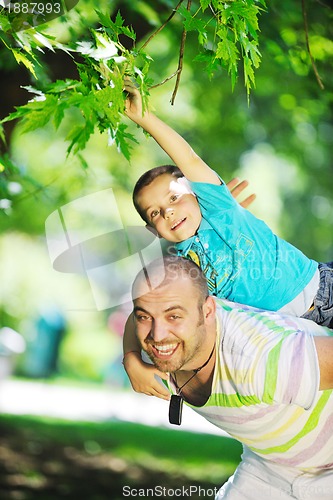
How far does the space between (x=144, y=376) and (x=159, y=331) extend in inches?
4.7

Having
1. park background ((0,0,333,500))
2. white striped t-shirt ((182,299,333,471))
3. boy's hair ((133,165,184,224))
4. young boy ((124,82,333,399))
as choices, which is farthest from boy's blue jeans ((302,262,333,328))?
park background ((0,0,333,500))

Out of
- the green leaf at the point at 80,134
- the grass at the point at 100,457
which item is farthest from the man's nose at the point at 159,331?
the grass at the point at 100,457

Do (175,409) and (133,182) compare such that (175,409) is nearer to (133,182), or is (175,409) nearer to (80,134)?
(80,134)

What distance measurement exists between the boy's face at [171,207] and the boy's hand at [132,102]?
0.21 metres

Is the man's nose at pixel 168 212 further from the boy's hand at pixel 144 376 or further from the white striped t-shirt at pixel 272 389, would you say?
the boy's hand at pixel 144 376

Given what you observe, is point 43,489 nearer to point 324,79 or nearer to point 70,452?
point 70,452

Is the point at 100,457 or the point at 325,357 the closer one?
the point at 325,357

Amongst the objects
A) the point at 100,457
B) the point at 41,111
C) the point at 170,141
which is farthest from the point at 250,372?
the point at 100,457

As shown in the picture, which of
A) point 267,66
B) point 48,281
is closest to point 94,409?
point 48,281

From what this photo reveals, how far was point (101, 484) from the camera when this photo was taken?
475cm

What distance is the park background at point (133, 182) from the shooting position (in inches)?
120

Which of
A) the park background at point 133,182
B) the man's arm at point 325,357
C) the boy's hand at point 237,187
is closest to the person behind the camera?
the man's arm at point 325,357

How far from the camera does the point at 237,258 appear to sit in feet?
5.51

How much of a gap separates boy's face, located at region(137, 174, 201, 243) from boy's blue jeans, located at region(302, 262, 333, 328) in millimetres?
306
